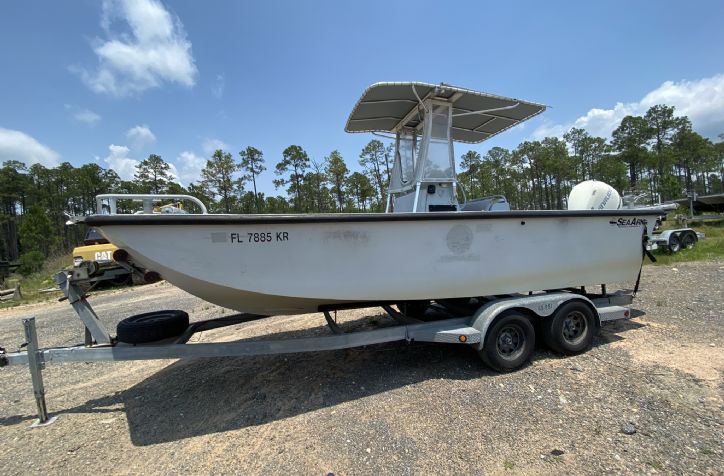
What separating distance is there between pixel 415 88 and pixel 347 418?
3.54m

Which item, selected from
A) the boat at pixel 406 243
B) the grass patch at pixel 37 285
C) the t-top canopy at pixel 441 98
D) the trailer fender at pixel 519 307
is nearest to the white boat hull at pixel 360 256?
the boat at pixel 406 243

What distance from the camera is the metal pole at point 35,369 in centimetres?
306

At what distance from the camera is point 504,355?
370 cm

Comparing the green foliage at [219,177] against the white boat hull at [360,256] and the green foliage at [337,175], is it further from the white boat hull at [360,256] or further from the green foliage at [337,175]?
the white boat hull at [360,256]

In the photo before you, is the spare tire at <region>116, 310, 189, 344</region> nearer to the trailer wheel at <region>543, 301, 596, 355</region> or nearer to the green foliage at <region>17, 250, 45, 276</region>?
the trailer wheel at <region>543, 301, 596, 355</region>

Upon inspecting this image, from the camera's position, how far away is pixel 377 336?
3.57 metres

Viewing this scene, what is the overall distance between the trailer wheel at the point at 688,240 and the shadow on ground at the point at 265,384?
37.3 feet

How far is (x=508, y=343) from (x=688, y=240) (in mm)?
13513

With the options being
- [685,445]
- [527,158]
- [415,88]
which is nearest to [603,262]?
[685,445]

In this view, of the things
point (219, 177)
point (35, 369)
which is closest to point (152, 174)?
point (219, 177)

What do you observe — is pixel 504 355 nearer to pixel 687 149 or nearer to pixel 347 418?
pixel 347 418

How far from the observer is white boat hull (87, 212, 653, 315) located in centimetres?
294

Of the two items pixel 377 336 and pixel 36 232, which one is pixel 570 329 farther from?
pixel 36 232

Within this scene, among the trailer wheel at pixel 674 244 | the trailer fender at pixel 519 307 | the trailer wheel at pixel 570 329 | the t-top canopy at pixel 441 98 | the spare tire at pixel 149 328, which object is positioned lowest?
the trailer wheel at pixel 674 244
